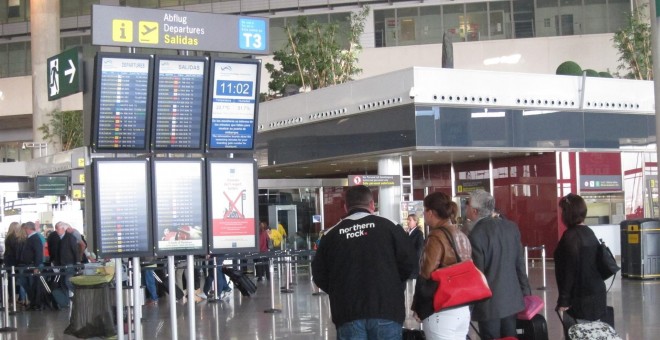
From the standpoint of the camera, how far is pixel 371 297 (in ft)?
20.5

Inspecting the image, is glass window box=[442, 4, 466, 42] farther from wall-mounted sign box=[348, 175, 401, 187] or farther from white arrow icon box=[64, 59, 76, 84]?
white arrow icon box=[64, 59, 76, 84]

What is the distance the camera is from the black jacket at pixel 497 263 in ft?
24.8

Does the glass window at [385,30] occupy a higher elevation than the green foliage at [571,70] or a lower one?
higher

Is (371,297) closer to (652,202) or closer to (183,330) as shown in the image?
(183,330)

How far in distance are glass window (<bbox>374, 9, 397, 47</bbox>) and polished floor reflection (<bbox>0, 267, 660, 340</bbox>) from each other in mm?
27224

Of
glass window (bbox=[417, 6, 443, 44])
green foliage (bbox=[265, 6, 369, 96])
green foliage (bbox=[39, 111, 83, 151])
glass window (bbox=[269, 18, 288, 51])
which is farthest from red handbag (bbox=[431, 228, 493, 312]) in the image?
green foliage (bbox=[39, 111, 83, 151])

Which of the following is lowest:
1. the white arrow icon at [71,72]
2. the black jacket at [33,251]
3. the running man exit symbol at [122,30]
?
the black jacket at [33,251]

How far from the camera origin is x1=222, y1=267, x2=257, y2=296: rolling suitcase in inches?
747

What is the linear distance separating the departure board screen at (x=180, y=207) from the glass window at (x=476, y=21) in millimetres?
37601

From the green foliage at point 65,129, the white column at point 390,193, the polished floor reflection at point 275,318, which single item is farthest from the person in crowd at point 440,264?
the green foliage at point 65,129

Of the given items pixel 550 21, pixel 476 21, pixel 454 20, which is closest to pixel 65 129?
pixel 454 20

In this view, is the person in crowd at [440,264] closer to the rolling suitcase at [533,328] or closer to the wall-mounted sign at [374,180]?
the rolling suitcase at [533,328]

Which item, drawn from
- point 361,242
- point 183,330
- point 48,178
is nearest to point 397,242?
point 361,242

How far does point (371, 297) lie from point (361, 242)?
1.15 ft
